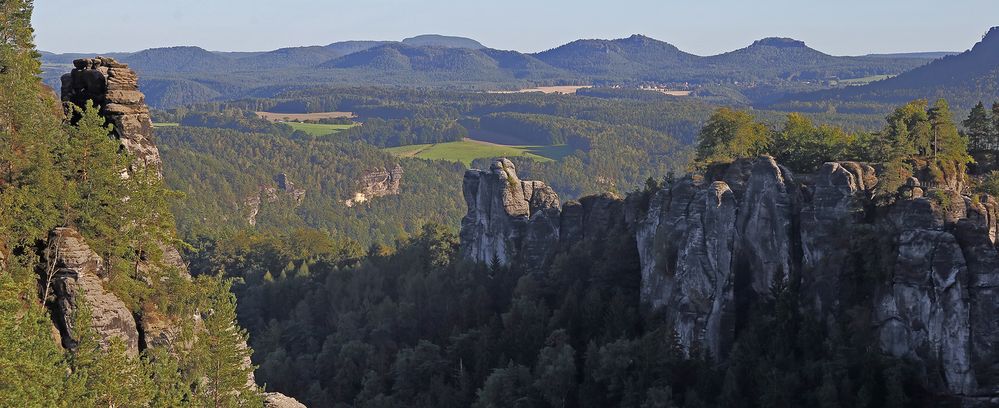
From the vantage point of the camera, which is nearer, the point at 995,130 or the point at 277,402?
the point at 277,402

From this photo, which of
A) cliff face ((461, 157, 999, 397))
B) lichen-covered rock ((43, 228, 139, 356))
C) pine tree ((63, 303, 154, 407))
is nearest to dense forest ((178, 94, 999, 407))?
cliff face ((461, 157, 999, 397))

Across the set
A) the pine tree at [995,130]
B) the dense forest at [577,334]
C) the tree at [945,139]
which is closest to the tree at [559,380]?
the dense forest at [577,334]

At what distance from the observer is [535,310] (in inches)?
2343

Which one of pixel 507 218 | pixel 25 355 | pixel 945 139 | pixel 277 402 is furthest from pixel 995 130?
pixel 25 355

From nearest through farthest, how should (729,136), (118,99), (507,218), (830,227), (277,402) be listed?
(118,99) < (277,402) < (830,227) < (729,136) < (507,218)

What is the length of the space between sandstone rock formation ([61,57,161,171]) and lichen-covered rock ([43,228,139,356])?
5230 millimetres

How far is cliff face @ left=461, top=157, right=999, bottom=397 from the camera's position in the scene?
39.7 metres

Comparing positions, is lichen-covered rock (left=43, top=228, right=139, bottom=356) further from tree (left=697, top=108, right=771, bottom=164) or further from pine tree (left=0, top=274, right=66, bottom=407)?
tree (left=697, top=108, right=771, bottom=164)

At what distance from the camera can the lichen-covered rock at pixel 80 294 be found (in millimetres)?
27781

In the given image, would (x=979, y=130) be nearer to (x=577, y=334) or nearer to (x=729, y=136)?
(x=729, y=136)

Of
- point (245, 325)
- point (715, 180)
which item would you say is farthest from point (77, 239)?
point (245, 325)

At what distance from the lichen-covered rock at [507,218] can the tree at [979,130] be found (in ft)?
78.4

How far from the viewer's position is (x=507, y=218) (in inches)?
2785

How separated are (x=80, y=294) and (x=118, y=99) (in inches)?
350
